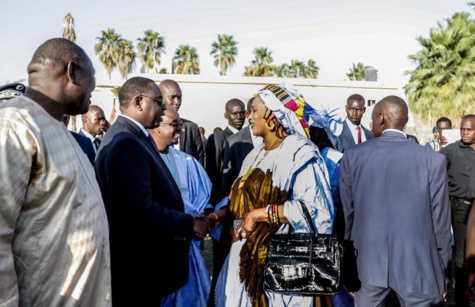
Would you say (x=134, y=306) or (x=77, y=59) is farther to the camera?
(x=134, y=306)

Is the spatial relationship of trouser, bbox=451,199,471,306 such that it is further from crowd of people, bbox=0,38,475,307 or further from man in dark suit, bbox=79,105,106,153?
man in dark suit, bbox=79,105,106,153

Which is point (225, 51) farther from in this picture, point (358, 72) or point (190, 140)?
point (190, 140)

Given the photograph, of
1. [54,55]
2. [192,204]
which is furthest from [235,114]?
[54,55]

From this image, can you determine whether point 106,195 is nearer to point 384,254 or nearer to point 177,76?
point 384,254

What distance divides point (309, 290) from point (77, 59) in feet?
6.83

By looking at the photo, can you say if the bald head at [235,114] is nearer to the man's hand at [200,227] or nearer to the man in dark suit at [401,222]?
the man in dark suit at [401,222]

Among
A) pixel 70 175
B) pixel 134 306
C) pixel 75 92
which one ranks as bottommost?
pixel 134 306

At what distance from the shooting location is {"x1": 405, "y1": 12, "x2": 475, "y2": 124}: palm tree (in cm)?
2328

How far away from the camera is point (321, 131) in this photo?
177 inches

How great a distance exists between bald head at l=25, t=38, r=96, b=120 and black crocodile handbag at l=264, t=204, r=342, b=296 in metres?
1.73

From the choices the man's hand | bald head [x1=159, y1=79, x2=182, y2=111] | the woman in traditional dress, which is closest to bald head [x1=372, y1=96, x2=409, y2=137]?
the woman in traditional dress

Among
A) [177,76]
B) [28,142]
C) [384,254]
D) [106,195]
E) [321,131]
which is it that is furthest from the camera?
[177,76]

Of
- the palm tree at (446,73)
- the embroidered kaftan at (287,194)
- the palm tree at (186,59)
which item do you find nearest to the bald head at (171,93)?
the embroidered kaftan at (287,194)

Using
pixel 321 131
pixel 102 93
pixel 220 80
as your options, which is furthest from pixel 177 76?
pixel 321 131
